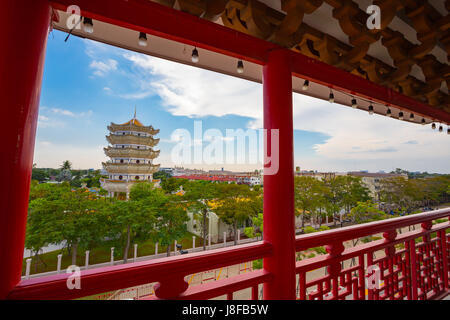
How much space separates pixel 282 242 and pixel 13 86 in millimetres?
1253

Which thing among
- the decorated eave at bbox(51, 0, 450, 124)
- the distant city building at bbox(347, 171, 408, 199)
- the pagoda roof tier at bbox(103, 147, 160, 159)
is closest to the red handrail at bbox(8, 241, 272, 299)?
the decorated eave at bbox(51, 0, 450, 124)

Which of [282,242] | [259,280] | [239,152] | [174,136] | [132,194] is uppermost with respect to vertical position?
[174,136]

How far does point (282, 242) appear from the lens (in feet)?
3.36

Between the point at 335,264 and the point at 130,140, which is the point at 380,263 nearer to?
the point at 335,264

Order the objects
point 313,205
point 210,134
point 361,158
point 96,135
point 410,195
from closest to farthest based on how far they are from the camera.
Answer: point 210,134, point 96,135, point 313,205, point 361,158, point 410,195

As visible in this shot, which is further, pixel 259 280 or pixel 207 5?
pixel 259 280

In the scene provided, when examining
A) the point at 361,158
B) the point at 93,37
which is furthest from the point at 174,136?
the point at 361,158

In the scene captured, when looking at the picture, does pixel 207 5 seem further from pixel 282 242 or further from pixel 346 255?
pixel 346 255

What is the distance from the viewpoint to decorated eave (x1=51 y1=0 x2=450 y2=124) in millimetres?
878

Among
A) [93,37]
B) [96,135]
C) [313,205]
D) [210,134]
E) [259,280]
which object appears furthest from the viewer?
[313,205]

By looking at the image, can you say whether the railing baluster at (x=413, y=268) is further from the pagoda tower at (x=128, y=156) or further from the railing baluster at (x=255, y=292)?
the pagoda tower at (x=128, y=156)

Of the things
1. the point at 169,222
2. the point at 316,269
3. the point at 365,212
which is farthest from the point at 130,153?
the point at 365,212

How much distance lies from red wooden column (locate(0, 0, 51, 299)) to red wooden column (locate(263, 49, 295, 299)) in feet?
3.28

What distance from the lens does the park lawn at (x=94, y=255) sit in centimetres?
160
